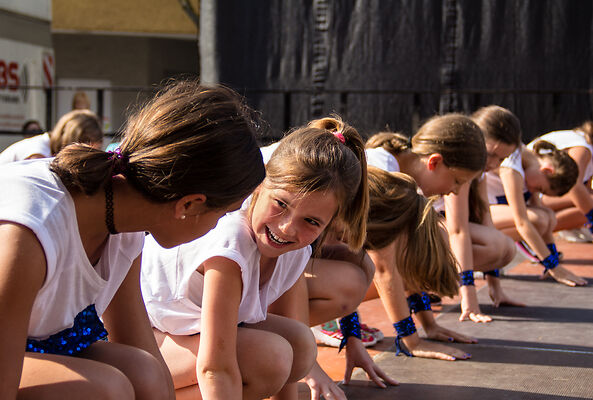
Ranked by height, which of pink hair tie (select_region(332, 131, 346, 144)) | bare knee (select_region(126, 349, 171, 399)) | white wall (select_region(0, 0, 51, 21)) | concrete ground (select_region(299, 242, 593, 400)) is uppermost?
white wall (select_region(0, 0, 51, 21))

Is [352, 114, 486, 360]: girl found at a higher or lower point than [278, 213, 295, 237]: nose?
higher

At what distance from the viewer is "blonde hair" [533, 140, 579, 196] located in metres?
4.68

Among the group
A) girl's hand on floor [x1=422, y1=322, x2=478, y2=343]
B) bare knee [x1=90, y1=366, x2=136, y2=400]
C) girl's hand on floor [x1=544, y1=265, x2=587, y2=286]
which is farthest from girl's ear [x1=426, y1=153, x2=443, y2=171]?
bare knee [x1=90, y1=366, x2=136, y2=400]

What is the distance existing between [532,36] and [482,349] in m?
4.26

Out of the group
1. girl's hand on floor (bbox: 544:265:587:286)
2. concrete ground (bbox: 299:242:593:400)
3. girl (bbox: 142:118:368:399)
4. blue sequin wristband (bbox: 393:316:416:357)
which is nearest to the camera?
girl (bbox: 142:118:368:399)

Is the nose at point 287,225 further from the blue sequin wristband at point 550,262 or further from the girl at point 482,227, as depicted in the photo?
the blue sequin wristband at point 550,262

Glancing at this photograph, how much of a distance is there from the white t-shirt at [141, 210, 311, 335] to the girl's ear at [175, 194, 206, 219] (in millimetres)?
355

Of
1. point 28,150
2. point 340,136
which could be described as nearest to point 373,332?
point 340,136

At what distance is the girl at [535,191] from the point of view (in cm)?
424

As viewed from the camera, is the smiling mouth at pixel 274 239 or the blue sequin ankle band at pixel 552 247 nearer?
the smiling mouth at pixel 274 239

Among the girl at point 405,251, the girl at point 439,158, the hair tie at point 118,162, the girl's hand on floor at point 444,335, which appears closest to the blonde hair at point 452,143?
the girl at point 439,158

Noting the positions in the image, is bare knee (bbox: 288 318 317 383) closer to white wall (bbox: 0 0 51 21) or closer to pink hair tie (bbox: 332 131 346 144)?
pink hair tie (bbox: 332 131 346 144)

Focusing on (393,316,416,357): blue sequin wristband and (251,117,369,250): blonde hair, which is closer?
(251,117,369,250): blonde hair

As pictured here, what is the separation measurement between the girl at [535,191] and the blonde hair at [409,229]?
1.47m
